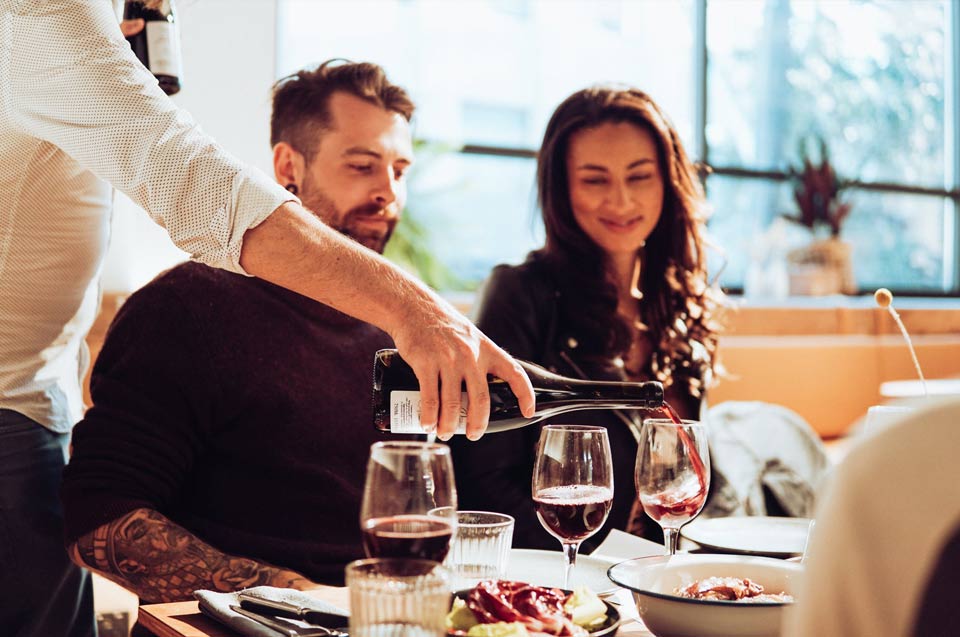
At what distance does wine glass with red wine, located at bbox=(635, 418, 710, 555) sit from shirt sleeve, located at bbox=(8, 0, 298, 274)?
1.78ft

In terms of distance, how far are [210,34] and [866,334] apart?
308cm

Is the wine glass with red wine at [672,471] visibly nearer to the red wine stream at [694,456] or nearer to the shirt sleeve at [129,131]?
the red wine stream at [694,456]

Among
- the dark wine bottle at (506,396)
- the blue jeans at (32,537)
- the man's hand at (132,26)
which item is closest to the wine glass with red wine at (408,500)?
the dark wine bottle at (506,396)

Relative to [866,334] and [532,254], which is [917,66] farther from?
[532,254]

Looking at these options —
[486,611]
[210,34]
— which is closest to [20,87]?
[486,611]

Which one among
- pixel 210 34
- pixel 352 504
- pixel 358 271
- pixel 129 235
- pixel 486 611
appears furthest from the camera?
pixel 210 34

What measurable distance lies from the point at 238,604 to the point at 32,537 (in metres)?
0.65

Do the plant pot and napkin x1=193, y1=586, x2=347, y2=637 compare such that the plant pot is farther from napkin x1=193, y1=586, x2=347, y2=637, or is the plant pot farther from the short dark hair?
napkin x1=193, y1=586, x2=347, y2=637

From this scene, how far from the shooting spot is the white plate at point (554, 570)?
1.22 metres

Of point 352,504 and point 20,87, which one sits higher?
point 20,87

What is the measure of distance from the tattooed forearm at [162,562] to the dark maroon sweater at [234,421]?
4cm

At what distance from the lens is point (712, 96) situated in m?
5.34

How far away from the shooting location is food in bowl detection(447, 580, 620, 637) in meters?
0.87

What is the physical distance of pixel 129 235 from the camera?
2.56m
